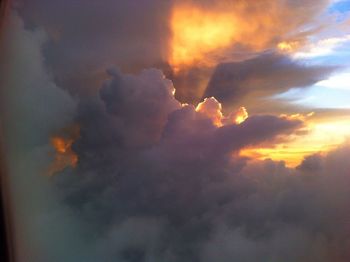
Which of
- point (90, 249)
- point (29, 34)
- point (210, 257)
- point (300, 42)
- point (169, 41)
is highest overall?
point (29, 34)

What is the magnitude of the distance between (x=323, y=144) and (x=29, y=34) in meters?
1.11

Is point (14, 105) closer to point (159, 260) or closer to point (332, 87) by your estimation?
point (159, 260)

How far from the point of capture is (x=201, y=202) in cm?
144

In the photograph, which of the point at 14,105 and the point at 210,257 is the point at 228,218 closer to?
the point at 210,257

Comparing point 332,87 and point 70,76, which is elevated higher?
point 70,76

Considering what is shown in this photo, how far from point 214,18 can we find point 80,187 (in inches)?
29.9

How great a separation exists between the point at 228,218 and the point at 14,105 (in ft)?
2.80

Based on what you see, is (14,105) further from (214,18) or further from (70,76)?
(214,18)

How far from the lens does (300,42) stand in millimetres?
1458

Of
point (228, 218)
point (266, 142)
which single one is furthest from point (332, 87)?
point (228, 218)

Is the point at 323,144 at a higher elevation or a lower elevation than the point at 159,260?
higher

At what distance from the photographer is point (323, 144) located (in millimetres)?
1464

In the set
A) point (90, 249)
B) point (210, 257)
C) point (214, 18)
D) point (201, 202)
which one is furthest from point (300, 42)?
point (90, 249)

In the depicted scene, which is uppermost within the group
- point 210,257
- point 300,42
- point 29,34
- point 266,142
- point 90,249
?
point 29,34
